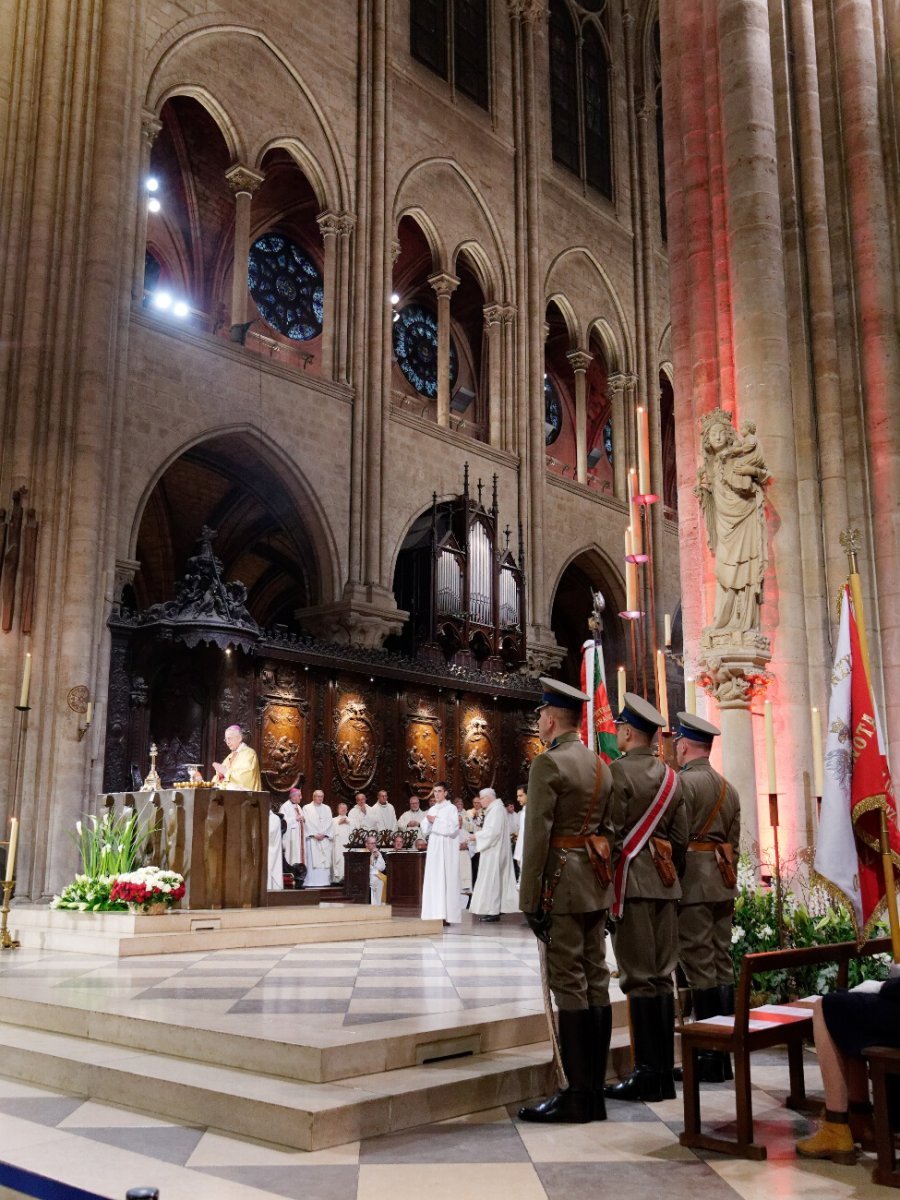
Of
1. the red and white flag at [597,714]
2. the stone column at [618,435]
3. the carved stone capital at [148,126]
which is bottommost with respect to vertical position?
the red and white flag at [597,714]

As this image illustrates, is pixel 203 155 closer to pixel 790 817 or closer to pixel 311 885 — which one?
pixel 311 885

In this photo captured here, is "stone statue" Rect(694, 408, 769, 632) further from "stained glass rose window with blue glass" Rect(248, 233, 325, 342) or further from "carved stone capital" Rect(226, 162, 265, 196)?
"stained glass rose window with blue glass" Rect(248, 233, 325, 342)

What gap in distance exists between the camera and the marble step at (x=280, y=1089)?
4238 mm

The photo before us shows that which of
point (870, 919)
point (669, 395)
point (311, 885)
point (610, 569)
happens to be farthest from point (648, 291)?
point (870, 919)

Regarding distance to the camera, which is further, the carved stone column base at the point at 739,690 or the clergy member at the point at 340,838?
the clergy member at the point at 340,838

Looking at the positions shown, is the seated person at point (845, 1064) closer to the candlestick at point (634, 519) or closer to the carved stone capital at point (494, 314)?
the candlestick at point (634, 519)

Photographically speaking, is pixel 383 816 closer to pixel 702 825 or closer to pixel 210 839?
pixel 210 839

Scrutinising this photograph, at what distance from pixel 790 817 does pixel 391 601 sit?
11192 millimetres

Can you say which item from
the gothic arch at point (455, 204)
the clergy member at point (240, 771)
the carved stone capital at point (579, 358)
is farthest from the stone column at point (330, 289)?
the clergy member at point (240, 771)

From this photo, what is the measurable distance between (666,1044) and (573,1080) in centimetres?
60

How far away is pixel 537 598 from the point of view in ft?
75.8

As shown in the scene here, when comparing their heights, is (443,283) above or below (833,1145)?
above

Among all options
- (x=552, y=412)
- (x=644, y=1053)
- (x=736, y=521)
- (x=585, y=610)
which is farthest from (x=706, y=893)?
(x=552, y=412)

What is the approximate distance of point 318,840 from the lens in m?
16.0
